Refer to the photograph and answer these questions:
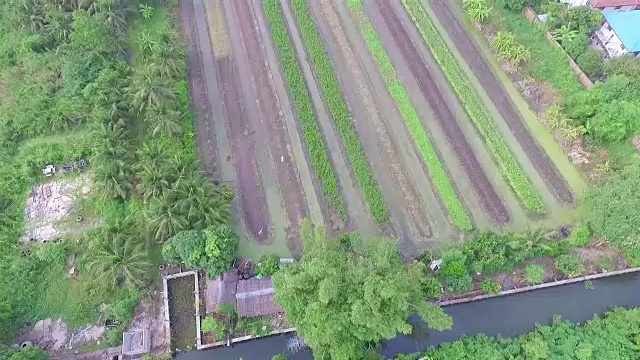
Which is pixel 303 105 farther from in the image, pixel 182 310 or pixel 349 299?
pixel 349 299

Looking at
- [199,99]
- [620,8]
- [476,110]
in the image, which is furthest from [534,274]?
[620,8]

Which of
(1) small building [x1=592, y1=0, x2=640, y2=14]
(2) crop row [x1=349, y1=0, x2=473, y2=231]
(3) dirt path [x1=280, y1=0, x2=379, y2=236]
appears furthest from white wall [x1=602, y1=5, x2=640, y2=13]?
(3) dirt path [x1=280, y1=0, x2=379, y2=236]

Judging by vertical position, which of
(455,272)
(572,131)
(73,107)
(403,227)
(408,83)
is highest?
(73,107)

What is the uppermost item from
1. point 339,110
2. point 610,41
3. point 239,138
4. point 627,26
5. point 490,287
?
point 627,26

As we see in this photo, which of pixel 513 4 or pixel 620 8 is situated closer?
pixel 620 8

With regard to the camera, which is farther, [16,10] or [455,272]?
[16,10]

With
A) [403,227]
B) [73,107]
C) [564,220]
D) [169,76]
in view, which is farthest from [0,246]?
[564,220]

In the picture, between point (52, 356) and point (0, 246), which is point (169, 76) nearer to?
point (0, 246)
